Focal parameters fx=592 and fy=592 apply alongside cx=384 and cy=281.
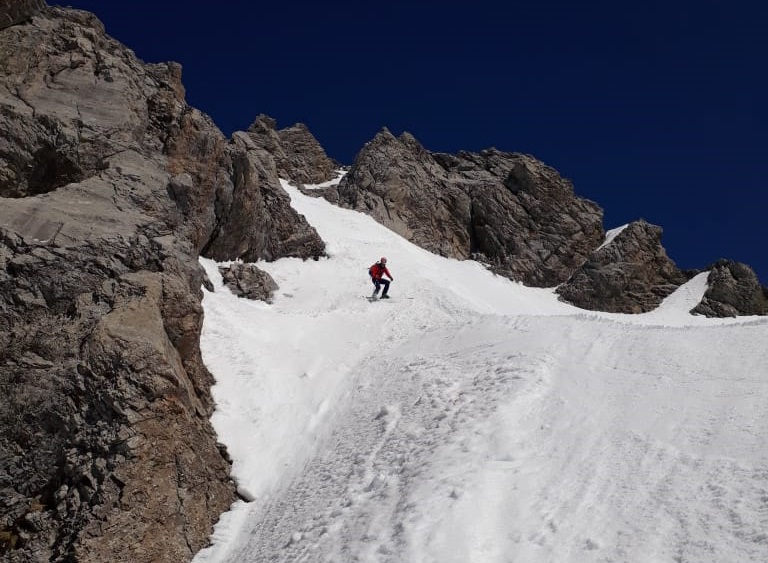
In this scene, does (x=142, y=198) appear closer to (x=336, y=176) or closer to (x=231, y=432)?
(x=231, y=432)

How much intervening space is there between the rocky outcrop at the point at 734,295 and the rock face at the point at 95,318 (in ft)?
129

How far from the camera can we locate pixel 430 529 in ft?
29.1

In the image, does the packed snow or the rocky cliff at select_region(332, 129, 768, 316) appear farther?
the rocky cliff at select_region(332, 129, 768, 316)

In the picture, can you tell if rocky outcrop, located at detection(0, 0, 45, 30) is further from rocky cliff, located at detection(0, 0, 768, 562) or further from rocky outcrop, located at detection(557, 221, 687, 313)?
rocky outcrop, located at detection(557, 221, 687, 313)

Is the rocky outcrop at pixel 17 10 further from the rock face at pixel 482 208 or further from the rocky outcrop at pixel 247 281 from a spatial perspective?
the rock face at pixel 482 208

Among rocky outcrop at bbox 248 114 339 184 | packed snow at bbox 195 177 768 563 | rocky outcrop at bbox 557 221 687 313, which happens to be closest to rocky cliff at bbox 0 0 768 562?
packed snow at bbox 195 177 768 563

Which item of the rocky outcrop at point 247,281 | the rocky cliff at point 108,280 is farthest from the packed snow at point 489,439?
the rocky outcrop at point 247,281

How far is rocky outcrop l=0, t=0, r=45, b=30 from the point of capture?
769 inches

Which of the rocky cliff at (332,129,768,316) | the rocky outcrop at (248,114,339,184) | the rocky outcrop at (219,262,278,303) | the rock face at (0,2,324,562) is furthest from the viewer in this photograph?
the rocky outcrop at (248,114,339,184)

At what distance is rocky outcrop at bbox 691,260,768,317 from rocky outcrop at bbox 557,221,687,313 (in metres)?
3.37

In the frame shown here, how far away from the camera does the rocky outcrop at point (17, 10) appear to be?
64.1ft

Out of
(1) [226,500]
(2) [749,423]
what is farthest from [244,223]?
(2) [749,423]

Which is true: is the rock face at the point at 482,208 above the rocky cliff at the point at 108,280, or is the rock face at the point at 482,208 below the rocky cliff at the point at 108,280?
above

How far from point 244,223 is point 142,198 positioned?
881cm
